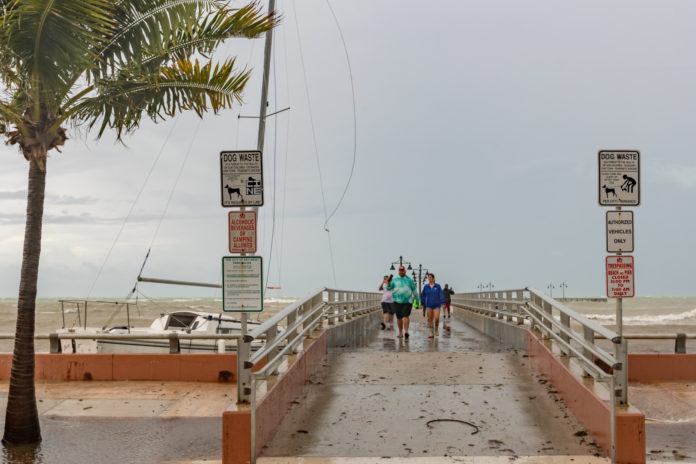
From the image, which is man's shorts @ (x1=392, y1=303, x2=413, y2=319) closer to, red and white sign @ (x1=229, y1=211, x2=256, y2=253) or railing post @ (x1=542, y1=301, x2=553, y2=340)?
railing post @ (x1=542, y1=301, x2=553, y2=340)

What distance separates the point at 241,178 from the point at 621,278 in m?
4.98

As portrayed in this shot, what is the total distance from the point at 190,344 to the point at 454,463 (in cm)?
1337

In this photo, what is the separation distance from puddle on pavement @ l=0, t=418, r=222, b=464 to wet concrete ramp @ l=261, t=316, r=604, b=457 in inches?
40.2

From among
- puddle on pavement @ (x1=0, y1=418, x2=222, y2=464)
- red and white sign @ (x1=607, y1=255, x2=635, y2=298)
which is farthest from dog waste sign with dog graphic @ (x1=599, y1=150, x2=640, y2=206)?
puddle on pavement @ (x1=0, y1=418, x2=222, y2=464)

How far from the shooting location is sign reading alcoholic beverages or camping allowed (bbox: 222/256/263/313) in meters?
7.80

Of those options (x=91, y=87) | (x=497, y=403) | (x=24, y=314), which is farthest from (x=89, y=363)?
(x=497, y=403)

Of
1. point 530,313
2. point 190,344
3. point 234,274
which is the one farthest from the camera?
point 190,344

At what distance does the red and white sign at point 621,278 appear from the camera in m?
8.38

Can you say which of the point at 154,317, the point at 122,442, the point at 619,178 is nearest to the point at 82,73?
the point at 122,442

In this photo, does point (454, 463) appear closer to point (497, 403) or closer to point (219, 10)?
point (497, 403)

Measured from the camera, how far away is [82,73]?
9.67 m

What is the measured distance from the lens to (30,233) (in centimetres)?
899

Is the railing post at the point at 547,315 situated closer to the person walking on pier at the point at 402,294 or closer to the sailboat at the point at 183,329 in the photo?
the person walking on pier at the point at 402,294

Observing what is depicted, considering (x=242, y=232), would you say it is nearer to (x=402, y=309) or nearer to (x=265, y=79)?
(x=402, y=309)
